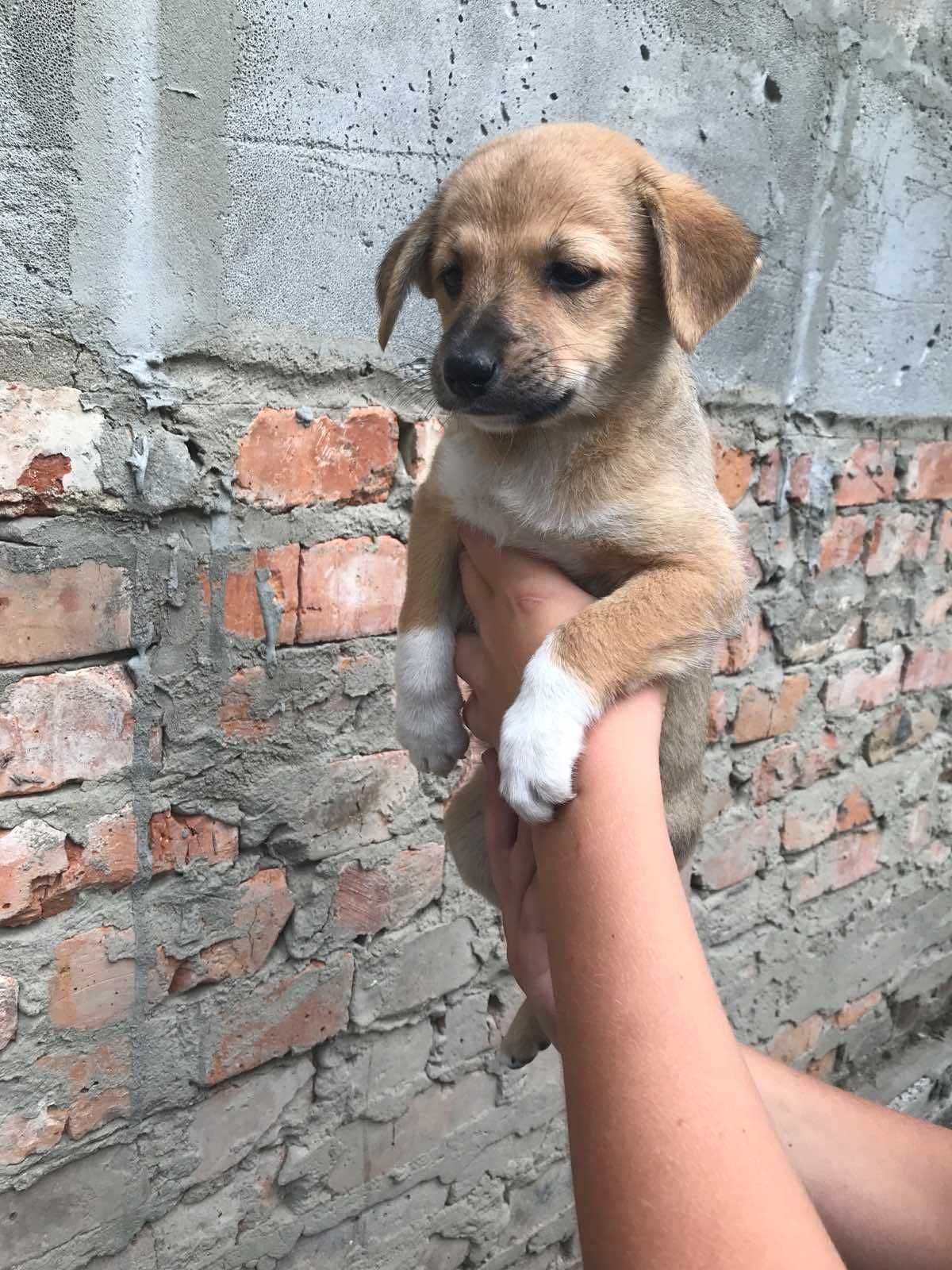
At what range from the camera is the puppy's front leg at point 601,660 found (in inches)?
52.9

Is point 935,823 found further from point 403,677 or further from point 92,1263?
point 92,1263

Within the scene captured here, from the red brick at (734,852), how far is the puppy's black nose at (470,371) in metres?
1.60

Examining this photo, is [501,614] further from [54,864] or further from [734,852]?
[734,852]

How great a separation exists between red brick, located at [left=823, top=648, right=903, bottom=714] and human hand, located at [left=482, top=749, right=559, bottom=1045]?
1573mm

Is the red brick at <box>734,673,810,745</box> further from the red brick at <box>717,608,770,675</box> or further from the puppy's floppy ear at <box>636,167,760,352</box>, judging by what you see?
the puppy's floppy ear at <box>636,167,760,352</box>

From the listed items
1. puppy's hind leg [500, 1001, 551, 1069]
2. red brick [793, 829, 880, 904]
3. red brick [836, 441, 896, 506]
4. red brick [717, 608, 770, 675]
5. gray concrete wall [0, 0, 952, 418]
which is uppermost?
gray concrete wall [0, 0, 952, 418]

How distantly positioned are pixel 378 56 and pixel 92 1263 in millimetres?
2073

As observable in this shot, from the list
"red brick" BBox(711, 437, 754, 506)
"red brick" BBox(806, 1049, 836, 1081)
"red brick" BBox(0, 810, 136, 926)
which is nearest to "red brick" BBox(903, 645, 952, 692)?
"red brick" BBox(711, 437, 754, 506)

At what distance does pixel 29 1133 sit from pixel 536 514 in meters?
1.26

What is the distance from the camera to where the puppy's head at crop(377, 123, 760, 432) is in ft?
4.86

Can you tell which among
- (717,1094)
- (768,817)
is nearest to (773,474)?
(768,817)

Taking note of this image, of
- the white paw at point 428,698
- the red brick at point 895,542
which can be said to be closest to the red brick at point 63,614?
the white paw at point 428,698

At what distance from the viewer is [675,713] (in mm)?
1744

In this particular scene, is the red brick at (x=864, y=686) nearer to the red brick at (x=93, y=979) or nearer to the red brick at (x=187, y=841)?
the red brick at (x=187, y=841)
